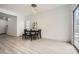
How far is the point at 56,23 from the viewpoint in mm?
5508

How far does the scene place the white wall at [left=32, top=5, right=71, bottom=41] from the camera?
4.99 metres

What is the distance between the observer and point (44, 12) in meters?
6.20

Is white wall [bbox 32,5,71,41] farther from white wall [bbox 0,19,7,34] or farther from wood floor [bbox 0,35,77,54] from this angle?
white wall [bbox 0,19,7,34]

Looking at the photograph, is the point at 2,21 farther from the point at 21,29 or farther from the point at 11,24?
the point at 21,29

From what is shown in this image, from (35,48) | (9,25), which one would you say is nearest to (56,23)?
(35,48)

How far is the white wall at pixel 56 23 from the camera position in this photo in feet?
16.4

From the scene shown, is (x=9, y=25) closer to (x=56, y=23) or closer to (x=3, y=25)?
(x=3, y=25)

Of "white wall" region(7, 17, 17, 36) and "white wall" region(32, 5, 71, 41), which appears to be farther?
"white wall" region(7, 17, 17, 36)

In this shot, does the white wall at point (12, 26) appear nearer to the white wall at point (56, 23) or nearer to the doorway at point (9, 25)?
the doorway at point (9, 25)

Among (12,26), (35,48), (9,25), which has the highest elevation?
(9,25)

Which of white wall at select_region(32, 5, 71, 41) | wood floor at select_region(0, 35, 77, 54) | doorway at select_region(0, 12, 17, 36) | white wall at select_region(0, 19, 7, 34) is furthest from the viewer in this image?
white wall at select_region(0, 19, 7, 34)

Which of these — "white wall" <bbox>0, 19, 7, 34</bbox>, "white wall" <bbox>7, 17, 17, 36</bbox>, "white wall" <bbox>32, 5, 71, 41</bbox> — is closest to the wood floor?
"white wall" <bbox>32, 5, 71, 41</bbox>

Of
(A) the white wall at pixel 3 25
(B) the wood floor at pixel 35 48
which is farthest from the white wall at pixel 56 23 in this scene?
(A) the white wall at pixel 3 25

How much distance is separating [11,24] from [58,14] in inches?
191
